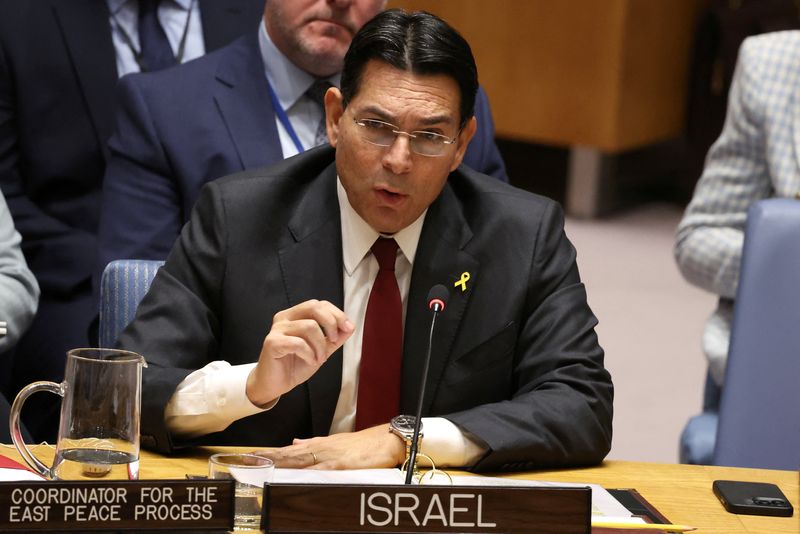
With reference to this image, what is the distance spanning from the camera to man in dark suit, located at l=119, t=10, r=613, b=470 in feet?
7.45

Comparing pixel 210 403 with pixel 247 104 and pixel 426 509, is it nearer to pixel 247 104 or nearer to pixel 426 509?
pixel 426 509

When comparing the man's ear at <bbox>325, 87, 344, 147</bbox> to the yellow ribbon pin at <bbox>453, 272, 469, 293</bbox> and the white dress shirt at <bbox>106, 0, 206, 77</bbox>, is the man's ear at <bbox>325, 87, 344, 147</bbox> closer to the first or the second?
the yellow ribbon pin at <bbox>453, 272, 469, 293</bbox>

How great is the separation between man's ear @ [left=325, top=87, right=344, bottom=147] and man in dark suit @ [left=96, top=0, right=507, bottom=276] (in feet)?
2.40

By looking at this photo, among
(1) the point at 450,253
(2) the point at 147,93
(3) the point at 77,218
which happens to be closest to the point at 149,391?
(1) the point at 450,253

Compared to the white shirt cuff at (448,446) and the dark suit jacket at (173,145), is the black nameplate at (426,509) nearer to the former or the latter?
the white shirt cuff at (448,446)

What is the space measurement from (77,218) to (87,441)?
1.84 meters

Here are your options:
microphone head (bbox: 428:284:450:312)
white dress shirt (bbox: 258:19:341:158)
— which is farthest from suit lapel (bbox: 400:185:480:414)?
white dress shirt (bbox: 258:19:341:158)

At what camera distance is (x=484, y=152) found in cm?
337

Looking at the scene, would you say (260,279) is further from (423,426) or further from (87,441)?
(87,441)

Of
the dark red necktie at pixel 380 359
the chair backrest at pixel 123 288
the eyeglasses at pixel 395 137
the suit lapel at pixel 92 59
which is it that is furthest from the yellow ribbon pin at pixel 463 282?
the suit lapel at pixel 92 59

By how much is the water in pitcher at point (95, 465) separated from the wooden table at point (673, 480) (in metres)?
0.19

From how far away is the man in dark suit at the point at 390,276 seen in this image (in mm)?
2270

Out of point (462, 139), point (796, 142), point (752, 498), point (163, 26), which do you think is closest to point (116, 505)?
point (752, 498)

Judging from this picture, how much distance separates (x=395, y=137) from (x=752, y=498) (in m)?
0.79
